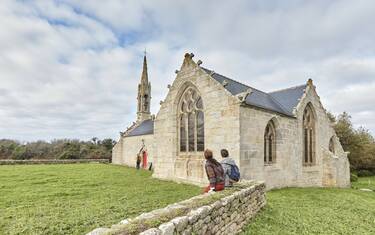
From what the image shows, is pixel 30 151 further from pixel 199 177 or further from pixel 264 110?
pixel 264 110

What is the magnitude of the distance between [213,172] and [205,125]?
6.35 meters

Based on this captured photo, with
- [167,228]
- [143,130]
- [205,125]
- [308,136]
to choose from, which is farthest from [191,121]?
[143,130]

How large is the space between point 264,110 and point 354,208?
218 inches

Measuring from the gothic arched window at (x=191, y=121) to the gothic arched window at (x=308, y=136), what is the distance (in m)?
7.91

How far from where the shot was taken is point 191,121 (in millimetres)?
13383

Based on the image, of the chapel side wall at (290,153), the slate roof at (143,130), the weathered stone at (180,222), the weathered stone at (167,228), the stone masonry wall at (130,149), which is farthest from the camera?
the slate roof at (143,130)

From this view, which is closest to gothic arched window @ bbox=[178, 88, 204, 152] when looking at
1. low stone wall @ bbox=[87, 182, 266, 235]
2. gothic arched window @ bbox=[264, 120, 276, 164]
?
gothic arched window @ bbox=[264, 120, 276, 164]

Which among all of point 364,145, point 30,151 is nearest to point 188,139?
point 364,145

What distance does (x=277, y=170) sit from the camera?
12.5 m

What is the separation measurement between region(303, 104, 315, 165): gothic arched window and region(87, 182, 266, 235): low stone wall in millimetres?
10538

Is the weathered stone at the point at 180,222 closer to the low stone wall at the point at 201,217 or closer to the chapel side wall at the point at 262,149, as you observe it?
the low stone wall at the point at 201,217

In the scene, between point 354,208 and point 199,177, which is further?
point 199,177

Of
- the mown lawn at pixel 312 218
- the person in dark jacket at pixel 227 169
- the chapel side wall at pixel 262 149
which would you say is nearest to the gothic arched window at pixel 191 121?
the chapel side wall at pixel 262 149

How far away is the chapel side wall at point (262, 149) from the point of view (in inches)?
422
